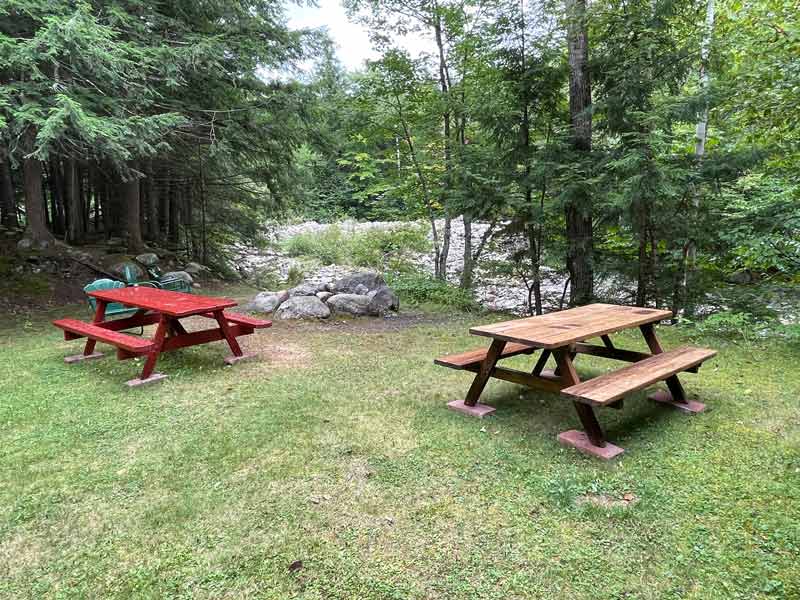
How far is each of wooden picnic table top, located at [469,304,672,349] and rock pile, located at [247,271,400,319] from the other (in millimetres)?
3554

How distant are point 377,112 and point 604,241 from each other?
4449mm

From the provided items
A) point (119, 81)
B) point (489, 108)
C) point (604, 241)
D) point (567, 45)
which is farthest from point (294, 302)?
point (567, 45)

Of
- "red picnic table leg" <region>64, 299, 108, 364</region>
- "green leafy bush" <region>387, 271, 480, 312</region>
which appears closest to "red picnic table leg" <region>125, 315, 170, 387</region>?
"red picnic table leg" <region>64, 299, 108, 364</region>

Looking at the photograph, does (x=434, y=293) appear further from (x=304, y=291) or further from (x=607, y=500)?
(x=607, y=500)

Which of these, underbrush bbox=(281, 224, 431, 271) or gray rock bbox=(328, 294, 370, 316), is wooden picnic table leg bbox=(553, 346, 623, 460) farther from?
underbrush bbox=(281, 224, 431, 271)

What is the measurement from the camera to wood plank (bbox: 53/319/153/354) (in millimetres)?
3611

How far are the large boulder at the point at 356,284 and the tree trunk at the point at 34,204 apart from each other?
5.07 metres

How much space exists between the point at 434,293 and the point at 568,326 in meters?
4.75

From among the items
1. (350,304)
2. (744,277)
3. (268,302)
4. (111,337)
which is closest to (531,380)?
(111,337)

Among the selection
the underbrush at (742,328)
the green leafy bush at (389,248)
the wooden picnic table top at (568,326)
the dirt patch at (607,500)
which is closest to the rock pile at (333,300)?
the wooden picnic table top at (568,326)

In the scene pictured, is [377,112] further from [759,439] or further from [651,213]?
[759,439]

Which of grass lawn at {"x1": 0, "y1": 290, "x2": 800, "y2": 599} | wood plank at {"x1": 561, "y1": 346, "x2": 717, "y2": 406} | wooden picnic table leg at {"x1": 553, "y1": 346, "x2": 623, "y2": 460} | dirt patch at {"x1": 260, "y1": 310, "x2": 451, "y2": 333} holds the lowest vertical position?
dirt patch at {"x1": 260, "y1": 310, "x2": 451, "y2": 333}

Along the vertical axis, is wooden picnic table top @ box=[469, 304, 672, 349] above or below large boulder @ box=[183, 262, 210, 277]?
above

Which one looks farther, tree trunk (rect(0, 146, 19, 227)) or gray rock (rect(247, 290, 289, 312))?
tree trunk (rect(0, 146, 19, 227))
